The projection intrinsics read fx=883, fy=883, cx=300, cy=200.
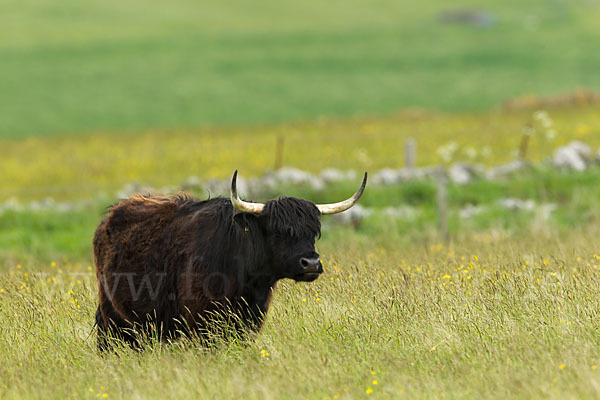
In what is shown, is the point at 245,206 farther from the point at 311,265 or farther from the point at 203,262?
the point at 311,265

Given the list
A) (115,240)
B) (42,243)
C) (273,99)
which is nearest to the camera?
(115,240)

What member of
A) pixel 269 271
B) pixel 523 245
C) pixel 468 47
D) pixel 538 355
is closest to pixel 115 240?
pixel 269 271

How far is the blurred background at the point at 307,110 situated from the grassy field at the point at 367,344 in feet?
20.2

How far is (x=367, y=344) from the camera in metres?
6.22

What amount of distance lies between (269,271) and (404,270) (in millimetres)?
2050

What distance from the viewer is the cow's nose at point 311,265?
652 cm

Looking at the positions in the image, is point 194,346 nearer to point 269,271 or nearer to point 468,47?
point 269,271

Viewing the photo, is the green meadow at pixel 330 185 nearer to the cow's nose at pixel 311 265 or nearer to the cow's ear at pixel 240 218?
the cow's nose at pixel 311 265

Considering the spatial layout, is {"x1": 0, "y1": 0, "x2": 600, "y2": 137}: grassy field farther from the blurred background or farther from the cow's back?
the cow's back

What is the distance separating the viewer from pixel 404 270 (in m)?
8.50

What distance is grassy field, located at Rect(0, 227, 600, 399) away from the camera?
5.39 metres

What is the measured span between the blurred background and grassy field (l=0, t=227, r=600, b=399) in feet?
20.2

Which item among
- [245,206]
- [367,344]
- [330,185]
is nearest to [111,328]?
[245,206]

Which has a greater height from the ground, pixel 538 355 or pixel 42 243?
pixel 538 355
